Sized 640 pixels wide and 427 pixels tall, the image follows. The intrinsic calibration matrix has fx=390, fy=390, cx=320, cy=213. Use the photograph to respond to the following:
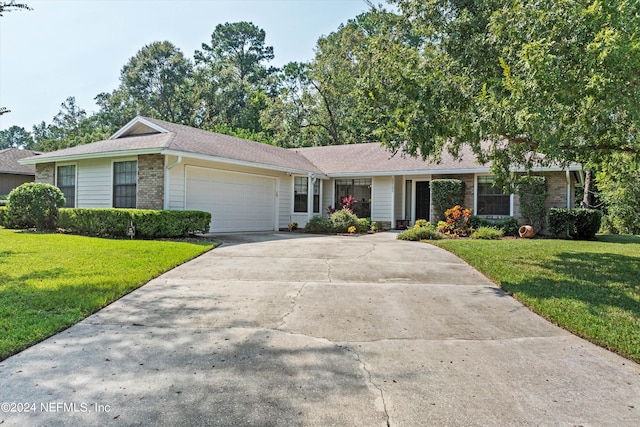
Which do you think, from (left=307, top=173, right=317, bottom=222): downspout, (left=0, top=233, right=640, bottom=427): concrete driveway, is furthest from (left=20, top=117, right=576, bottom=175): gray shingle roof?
(left=0, top=233, right=640, bottom=427): concrete driveway

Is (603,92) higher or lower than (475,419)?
higher

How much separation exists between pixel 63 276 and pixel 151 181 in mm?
6684

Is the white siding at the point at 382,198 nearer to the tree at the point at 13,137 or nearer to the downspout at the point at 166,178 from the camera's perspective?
the downspout at the point at 166,178

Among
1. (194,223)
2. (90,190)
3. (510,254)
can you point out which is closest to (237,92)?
(90,190)

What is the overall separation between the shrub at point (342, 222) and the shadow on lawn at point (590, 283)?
8.01 metres

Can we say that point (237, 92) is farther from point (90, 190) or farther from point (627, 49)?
point (627, 49)

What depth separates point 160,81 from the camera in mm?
41094

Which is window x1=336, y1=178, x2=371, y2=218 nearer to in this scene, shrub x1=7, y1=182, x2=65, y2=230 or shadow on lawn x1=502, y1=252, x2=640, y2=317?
shadow on lawn x1=502, y1=252, x2=640, y2=317

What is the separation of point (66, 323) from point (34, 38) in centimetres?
855

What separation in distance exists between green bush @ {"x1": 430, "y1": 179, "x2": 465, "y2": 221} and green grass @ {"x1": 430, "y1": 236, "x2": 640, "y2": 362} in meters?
4.96

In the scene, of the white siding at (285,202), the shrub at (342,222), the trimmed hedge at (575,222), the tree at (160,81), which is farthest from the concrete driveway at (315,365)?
the tree at (160,81)

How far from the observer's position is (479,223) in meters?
15.2

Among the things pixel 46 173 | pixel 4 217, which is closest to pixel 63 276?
Answer: pixel 4 217

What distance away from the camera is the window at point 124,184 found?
→ 515 inches
